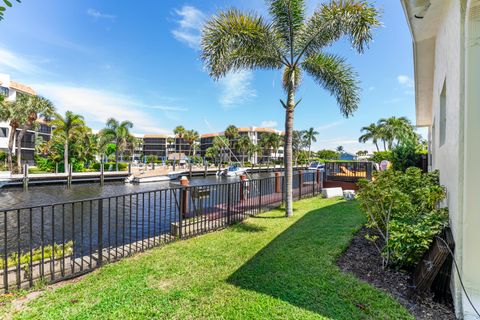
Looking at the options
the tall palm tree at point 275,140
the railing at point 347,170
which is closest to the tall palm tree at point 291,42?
the railing at point 347,170

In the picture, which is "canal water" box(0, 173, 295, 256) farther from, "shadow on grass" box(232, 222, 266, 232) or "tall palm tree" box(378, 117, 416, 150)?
"tall palm tree" box(378, 117, 416, 150)

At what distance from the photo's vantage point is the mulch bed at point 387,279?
2424 mm

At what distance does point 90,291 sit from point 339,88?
25.7 ft

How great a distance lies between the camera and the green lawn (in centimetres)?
244

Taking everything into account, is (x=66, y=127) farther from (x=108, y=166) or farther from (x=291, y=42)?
(x=291, y=42)

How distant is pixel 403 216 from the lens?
11.1 ft

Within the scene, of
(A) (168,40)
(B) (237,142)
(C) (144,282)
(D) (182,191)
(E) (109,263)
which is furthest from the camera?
(B) (237,142)

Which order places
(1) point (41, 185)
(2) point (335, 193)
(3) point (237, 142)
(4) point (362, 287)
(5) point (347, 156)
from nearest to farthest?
(4) point (362, 287)
(2) point (335, 193)
(1) point (41, 185)
(5) point (347, 156)
(3) point (237, 142)

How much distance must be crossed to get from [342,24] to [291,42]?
4.74 ft

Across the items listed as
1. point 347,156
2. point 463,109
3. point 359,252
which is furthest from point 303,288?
point 347,156

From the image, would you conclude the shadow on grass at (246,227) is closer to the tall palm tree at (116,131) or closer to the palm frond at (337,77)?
the palm frond at (337,77)

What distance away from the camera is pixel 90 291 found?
295cm

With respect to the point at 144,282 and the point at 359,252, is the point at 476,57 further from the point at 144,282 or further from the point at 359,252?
the point at 144,282

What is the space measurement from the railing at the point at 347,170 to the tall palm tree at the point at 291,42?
624cm
